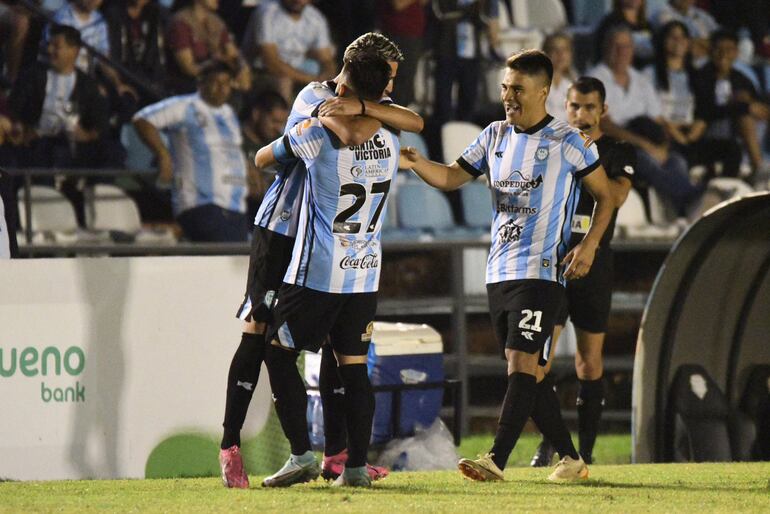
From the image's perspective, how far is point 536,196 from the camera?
605 centimetres

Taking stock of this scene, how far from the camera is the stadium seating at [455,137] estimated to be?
1234 centimetres

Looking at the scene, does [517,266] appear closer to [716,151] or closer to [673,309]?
[673,309]

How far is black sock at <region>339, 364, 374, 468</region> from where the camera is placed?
5703 millimetres

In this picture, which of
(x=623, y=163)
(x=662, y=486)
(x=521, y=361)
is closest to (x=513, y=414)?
(x=521, y=361)

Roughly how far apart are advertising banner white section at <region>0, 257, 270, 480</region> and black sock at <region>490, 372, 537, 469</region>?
182 cm

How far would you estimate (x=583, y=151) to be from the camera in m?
6.07

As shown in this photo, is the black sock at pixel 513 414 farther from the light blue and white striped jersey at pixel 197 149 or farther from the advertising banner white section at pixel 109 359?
the light blue and white striped jersey at pixel 197 149

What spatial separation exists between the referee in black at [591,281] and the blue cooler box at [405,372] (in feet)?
2.74

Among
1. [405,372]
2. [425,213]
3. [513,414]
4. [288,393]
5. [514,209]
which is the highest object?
[514,209]

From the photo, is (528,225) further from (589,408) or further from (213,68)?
(213,68)

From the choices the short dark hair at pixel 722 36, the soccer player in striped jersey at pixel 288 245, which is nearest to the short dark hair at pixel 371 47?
the soccer player in striped jersey at pixel 288 245

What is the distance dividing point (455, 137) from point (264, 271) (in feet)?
21.9

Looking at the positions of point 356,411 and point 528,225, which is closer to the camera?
point 356,411

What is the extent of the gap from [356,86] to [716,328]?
4.27 meters
